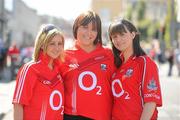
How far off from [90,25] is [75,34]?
0.70ft

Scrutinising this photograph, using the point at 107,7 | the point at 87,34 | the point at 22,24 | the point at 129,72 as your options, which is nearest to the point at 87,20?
the point at 87,34

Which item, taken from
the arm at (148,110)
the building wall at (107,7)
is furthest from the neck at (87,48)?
the building wall at (107,7)

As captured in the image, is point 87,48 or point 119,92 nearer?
point 119,92

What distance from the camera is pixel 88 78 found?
5230 millimetres

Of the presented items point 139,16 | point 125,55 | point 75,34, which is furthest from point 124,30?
point 139,16

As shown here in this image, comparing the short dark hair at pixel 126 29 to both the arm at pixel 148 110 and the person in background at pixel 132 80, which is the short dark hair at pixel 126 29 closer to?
the person in background at pixel 132 80

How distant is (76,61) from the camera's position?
17.4ft

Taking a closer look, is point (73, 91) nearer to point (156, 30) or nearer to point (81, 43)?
point (81, 43)

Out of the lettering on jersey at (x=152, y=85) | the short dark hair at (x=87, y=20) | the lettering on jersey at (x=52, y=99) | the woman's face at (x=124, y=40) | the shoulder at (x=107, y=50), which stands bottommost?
the lettering on jersey at (x=52, y=99)

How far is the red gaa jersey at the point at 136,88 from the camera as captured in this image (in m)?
4.93

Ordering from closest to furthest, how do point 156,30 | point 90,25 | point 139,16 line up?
1. point 90,25
2. point 156,30
3. point 139,16

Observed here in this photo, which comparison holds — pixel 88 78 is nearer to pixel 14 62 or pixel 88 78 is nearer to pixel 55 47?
pixel 55 47

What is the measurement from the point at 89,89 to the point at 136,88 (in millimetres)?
472

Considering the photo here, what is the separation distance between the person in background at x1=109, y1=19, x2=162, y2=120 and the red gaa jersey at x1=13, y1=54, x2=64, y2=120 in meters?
0.54
